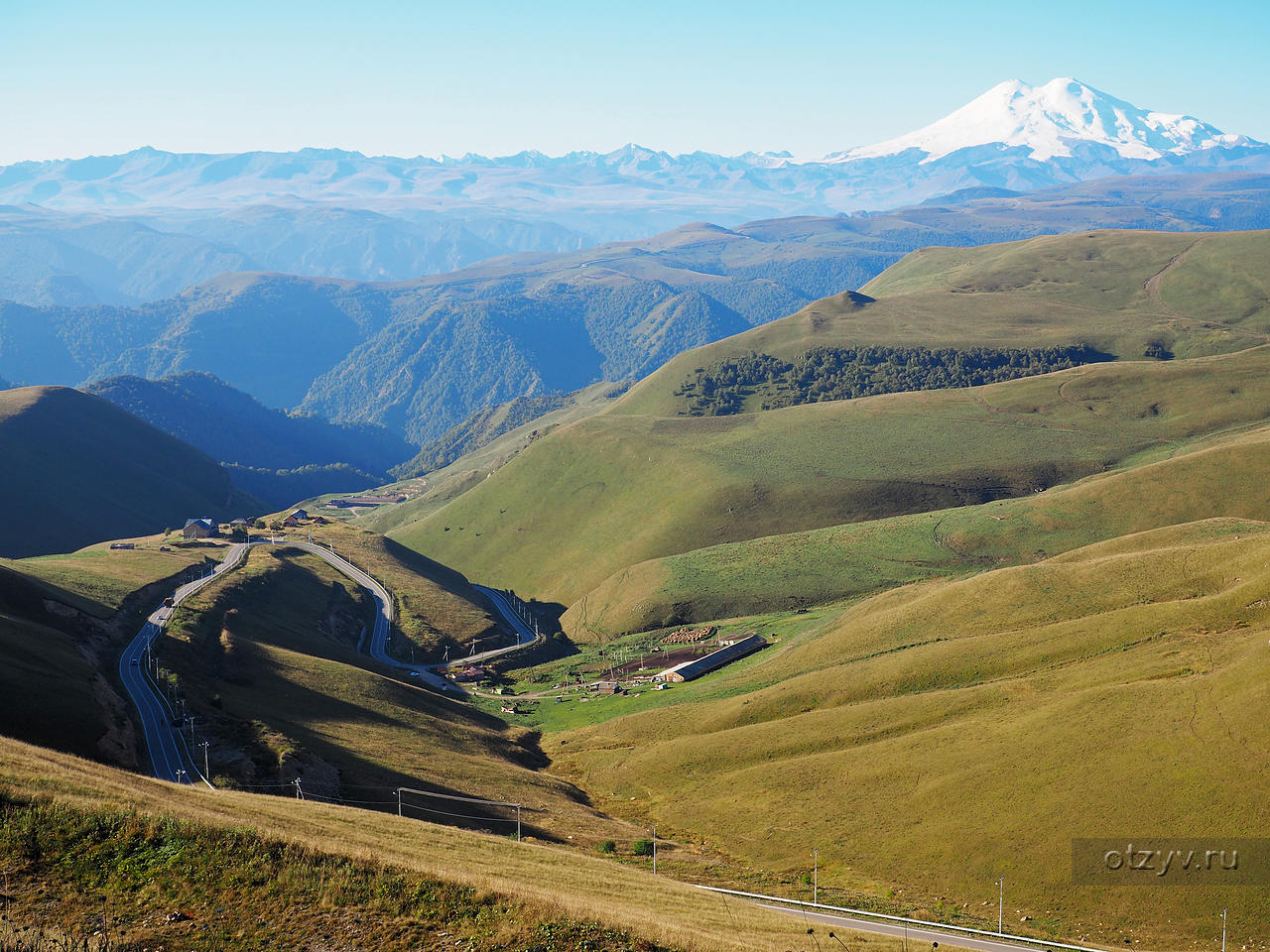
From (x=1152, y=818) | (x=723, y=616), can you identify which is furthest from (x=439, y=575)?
(x=1152, y=818)

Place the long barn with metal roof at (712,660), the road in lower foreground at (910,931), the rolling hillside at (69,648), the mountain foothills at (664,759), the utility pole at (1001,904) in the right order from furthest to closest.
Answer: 1. the long barn with metal roof at (712,660)
2. the rolling hillside at (69,648)
3. the utility pole at (1001,904)
4. the road in lower foreground at (910,931)
5. the mountain foothills at (664,759)

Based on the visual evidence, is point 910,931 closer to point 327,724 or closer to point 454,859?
point 454,859

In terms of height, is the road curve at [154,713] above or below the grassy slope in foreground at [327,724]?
above

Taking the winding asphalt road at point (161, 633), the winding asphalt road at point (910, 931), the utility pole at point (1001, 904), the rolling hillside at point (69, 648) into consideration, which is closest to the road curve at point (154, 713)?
the winding asphalt road at point (161, 633)

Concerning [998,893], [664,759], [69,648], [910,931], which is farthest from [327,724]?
[998,893]

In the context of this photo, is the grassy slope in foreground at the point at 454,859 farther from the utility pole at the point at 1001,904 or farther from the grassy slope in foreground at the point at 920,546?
the grassy slope in foreground at the point at 920,546

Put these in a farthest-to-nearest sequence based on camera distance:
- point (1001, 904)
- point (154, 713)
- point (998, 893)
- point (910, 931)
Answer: point (154, 713) < point (998, 893) < point (1001, 904) < point (910, 931)
